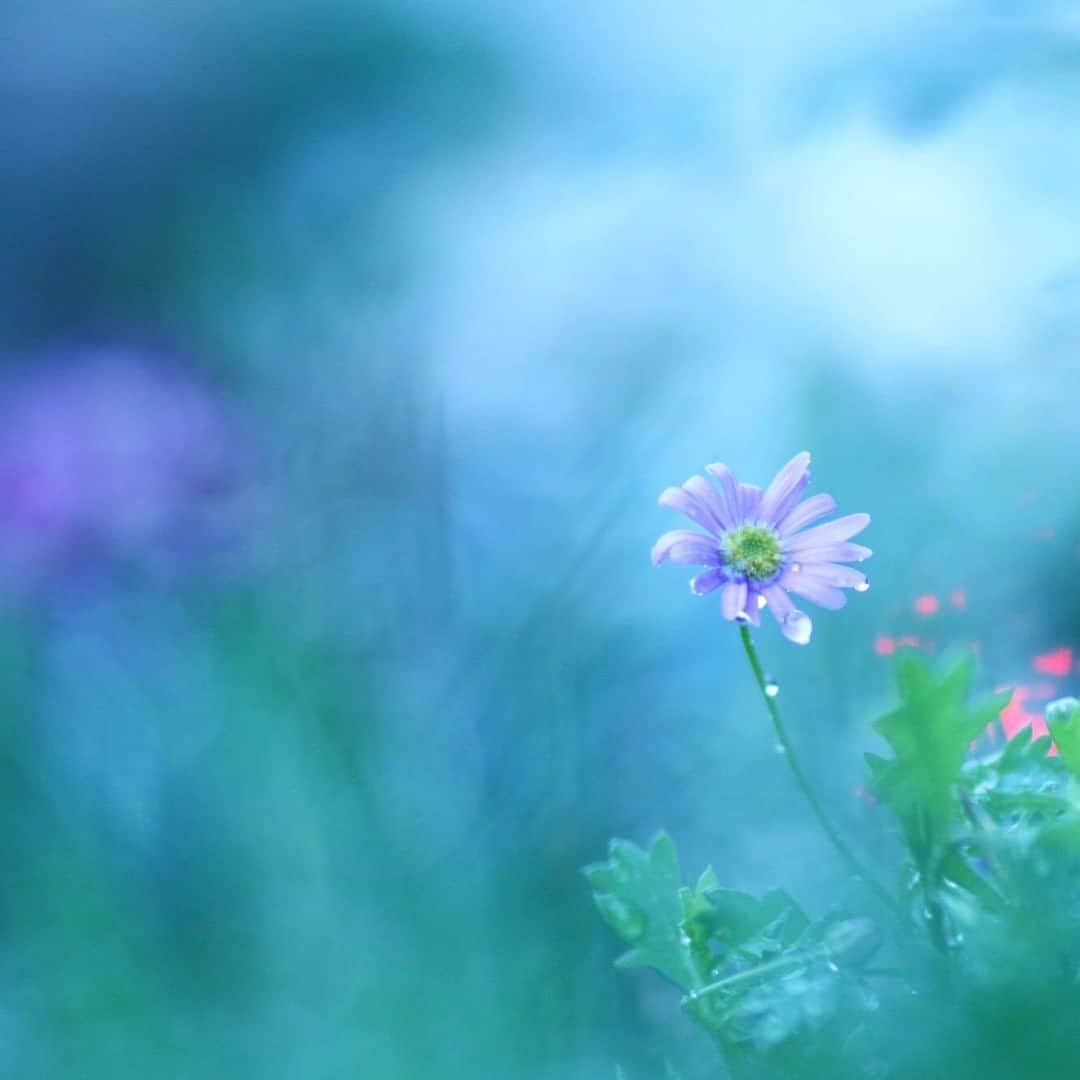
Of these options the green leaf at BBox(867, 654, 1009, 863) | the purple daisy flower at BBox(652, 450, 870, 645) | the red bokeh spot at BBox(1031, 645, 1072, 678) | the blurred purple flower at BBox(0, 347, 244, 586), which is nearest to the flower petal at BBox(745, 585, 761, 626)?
the purple daisy flower at BBox(652, 450, 870, 645)

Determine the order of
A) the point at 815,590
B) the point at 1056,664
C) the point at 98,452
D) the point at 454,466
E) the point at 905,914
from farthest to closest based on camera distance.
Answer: the point at 98,452 → the point at 1056,664 → the point at 454,466 → the point at 815,590 → the point at 905,914

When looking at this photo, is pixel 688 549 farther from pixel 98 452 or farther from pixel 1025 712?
pixel 98 452

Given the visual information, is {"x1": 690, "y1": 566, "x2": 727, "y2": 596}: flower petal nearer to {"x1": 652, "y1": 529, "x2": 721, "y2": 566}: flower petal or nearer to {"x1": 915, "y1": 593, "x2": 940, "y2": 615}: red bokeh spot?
{"x1": 652, "y1": 529, "x2": 721, "y2": 566}: flower petal

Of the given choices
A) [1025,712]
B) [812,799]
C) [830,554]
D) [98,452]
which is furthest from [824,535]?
[98,452]

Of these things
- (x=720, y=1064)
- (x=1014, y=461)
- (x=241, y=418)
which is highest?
(x=241, y=418)

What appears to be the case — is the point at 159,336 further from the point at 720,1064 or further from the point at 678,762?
the point at 720,1064

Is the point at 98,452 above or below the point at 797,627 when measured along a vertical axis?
above

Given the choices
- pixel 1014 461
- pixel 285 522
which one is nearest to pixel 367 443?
pixel 285 522

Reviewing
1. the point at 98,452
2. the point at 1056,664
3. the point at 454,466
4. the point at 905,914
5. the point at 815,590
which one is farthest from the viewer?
the point at 98,452
